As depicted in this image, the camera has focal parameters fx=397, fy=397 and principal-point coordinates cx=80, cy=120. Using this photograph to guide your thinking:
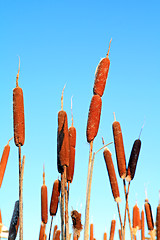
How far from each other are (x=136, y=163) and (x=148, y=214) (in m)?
1.96

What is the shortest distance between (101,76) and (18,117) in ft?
3.47

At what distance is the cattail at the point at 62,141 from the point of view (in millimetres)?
4411

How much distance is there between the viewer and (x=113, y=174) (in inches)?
215

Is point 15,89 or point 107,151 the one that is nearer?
point 15,89

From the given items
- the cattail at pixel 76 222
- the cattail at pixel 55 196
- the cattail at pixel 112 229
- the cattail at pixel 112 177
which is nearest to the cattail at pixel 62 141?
the cattail at pixel 76 222

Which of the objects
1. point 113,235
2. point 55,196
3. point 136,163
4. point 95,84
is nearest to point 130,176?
point 136,163

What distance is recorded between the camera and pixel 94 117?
4418 millimetres

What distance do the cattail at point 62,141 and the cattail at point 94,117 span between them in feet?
0.93

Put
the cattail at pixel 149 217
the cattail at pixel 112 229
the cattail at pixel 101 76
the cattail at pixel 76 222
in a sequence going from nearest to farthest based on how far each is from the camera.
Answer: the cattail at pixel 101 76, the cattail at pixel 76 222, the cattail at pixel 149 217, the cattail at pixel 112 229

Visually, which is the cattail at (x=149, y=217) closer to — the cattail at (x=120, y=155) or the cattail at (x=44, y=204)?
the cattail at (x=120, y=155)

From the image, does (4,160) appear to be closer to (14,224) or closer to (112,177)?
(14,224)

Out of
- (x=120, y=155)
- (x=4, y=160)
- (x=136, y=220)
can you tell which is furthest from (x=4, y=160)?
(x=136, y=220)

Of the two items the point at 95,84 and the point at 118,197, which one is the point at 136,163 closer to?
the point at 118,197

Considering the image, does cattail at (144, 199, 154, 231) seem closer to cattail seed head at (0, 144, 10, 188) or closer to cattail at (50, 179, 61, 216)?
cattail at (50, 179, 61, 216)
